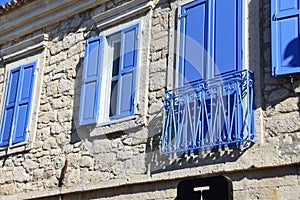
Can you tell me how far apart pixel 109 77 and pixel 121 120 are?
0.83 metres

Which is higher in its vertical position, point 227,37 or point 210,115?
point 227,37

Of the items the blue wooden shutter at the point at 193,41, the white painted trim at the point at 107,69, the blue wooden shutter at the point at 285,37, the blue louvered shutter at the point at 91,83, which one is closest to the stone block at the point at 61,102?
the blue louvered shutter at the point at 91,83

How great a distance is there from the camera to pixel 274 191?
5555 millimetres

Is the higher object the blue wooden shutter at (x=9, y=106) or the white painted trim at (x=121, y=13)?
the white painted trim at (x=121, y=13)

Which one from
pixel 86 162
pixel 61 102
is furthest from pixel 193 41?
pixel 61 102

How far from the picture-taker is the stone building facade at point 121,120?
227 inches

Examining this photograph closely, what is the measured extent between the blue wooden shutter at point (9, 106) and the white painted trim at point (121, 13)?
1.83m

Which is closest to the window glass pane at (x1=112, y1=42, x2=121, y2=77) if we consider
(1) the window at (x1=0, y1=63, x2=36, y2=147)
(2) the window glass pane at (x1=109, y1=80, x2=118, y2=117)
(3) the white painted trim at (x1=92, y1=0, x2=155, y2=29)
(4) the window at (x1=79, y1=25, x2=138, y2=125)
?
(4) the window at (x1=79, y1=25, x2=138, y2=125)

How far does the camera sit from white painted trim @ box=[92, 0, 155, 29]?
762cm

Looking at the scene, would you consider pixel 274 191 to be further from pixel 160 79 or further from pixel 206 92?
pixel 160 79

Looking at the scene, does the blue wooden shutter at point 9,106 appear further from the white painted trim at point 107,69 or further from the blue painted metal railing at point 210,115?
the blue painted metal railing at point 210,115

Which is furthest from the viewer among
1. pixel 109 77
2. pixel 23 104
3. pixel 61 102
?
pixel 23 104

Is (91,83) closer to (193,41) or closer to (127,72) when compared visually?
(127,72)

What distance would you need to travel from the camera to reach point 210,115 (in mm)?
6227
